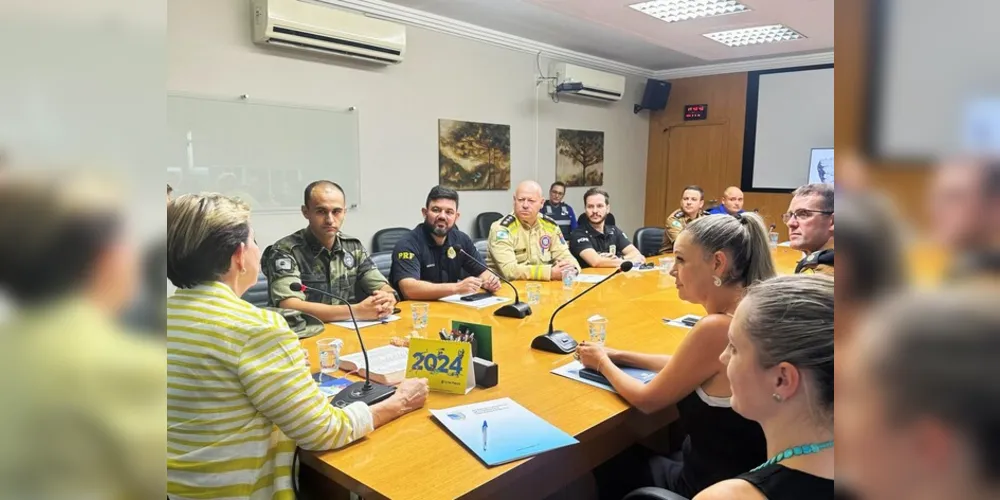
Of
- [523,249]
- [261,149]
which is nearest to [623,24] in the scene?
[523,249]

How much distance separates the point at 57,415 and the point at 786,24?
5883 mm

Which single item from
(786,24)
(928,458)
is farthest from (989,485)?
(786,24)

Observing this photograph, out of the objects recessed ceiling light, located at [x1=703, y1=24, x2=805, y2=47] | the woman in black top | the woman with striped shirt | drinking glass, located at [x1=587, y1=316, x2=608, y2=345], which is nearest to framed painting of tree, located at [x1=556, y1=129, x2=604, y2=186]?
recessed ceiling light, located at [x1=703, y1=24, x2=805, y2=47]

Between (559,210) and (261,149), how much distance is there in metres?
3.14

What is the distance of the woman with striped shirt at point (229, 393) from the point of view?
3.98ft

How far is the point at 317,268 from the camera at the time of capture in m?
2.86

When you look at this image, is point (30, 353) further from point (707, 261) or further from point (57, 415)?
point (707, 261)

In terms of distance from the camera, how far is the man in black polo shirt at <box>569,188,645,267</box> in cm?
440

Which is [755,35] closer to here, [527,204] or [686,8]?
[686,8]

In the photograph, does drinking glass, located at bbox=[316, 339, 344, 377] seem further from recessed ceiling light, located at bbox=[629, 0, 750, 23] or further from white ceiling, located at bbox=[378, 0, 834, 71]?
recessed ceiling light, located at bbox=[629, 0, 750, 23]

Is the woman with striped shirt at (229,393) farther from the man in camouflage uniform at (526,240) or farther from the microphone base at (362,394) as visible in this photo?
the man in camouflage uniform at (526,240)

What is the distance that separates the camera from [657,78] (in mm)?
8086

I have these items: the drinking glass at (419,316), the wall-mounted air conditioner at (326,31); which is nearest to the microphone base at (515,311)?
the drinking glass at (419,316)

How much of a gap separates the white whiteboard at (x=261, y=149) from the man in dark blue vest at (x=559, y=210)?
220 centimetres
